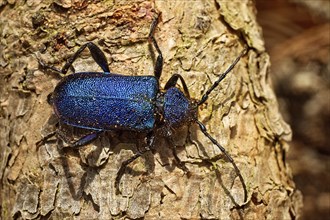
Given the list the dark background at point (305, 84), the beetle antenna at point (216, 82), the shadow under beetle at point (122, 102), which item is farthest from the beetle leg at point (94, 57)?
the dark background at point (305, 84)

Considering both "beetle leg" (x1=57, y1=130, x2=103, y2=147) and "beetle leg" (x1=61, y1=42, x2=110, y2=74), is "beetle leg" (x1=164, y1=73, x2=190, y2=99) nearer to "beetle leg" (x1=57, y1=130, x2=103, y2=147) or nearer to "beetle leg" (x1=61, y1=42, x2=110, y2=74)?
"beetle leg" (x1=61, y1=42, x2=110, y2=74)

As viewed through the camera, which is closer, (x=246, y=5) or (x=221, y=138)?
(x=221, y=138)

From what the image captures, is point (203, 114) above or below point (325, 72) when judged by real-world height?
below

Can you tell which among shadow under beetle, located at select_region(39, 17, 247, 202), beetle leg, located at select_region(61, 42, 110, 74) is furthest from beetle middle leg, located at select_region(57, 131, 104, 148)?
beetle leg, located at select_region(61, 42, 110, 74)

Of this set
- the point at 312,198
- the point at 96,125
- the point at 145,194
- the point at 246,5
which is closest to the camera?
the point at 145,194

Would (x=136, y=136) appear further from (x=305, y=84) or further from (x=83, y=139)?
(x=305, y=84)

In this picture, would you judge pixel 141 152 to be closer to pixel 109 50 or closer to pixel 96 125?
pixel 96 125

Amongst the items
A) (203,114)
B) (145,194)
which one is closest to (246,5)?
(203,114)

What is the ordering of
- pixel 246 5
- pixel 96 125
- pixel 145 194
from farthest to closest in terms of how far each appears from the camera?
pixel 246 5, pixel 96 125, pixel 145 194

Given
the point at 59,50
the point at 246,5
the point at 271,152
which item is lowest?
the point at 271,152
